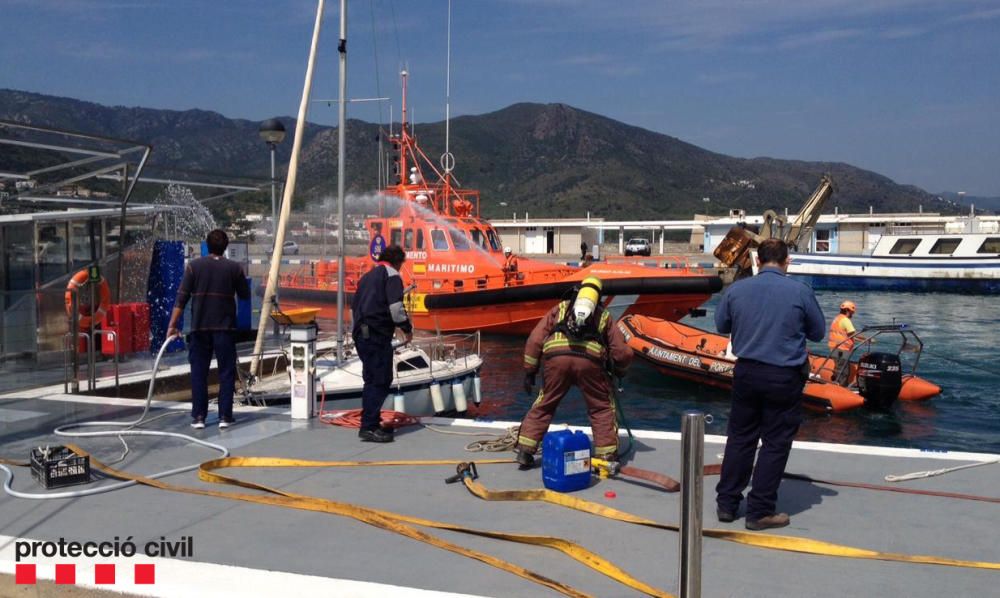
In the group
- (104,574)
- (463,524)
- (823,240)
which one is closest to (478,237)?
(463,524)

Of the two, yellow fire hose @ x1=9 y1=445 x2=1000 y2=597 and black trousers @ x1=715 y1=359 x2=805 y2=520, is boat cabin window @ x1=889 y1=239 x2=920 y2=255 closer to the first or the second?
yellow fire hose @ x1=9 y1=445 x2=1000 y2=597

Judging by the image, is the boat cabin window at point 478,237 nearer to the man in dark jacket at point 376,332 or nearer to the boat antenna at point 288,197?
the boat antenna at point 288,197

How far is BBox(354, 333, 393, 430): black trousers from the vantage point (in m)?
6.46

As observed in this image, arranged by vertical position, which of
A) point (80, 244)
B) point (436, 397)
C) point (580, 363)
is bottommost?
point (436, 397)

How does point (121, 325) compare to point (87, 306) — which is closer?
point (87, 306)

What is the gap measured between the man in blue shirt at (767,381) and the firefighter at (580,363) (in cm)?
97

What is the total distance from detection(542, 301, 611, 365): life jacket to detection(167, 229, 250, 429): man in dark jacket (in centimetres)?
251

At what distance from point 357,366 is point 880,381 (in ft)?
24.6

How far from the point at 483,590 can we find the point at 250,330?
818 centimetres

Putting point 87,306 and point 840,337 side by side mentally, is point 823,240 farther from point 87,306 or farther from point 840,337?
point 87,306

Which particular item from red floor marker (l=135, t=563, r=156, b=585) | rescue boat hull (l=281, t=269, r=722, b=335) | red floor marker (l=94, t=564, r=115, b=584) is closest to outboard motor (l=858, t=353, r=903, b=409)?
rescue boat hull (l=281, t=269, r=722, b=335)

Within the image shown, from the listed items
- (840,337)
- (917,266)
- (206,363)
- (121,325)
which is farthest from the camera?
(917,266)

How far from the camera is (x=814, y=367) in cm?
1320

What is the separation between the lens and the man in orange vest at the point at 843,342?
42.3 feet
